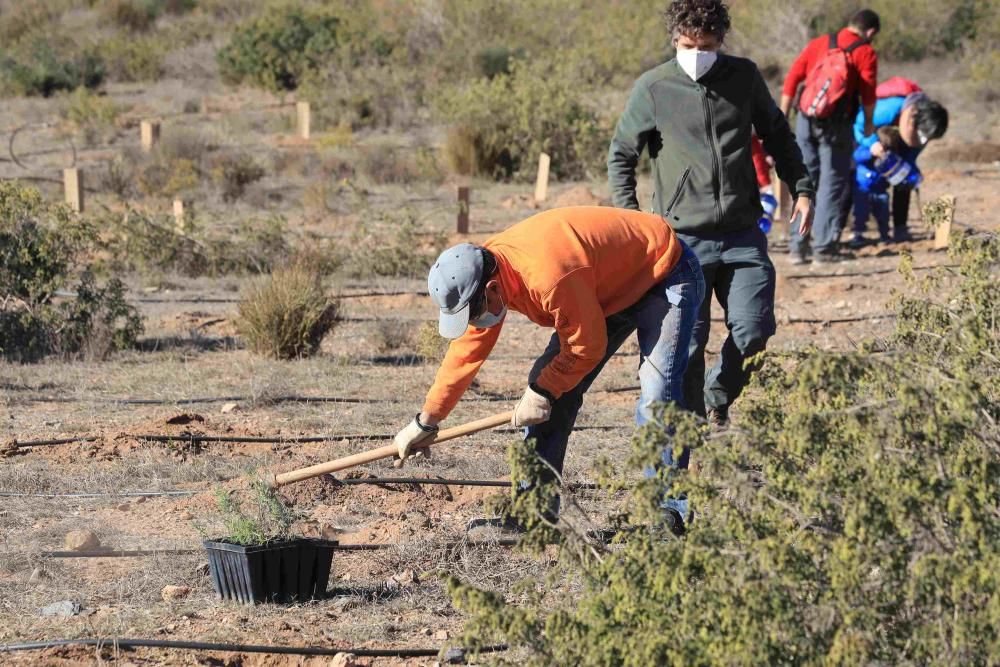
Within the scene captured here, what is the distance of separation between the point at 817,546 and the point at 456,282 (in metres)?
1.43

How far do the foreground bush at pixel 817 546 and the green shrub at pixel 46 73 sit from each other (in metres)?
22.9

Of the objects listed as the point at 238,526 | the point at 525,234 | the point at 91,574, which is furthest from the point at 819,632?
the point at 91,574

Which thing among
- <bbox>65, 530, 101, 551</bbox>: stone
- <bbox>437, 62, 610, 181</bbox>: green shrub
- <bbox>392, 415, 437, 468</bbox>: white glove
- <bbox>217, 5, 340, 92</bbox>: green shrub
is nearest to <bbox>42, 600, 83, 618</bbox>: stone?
<bbox>65, 530, 101, 551</bbox>: stone

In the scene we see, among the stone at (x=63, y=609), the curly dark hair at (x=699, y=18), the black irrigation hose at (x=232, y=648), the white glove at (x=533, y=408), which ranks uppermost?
the curly dark hair at (x=699, y=18)

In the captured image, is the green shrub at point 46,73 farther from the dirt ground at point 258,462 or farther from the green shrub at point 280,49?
the dirt ground at point 258,462

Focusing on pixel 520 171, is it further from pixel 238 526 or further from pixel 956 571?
pixel 956 571

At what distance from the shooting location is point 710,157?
504 cm

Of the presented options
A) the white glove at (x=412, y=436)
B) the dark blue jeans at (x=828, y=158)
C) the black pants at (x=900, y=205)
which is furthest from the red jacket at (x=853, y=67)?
the white glove at (x=412, y=436)

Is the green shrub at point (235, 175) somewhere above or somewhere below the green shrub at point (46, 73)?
below

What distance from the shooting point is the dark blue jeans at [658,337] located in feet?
14.7

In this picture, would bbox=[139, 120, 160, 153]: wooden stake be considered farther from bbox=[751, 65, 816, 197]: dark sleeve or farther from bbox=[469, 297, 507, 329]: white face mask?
bbox=[469, 297, 507, 329]: white face mask

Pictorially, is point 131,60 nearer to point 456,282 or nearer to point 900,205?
point 900,205

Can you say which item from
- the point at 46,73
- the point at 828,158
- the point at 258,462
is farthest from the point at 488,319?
the point at 46,73

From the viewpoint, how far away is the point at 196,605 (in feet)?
14.5
